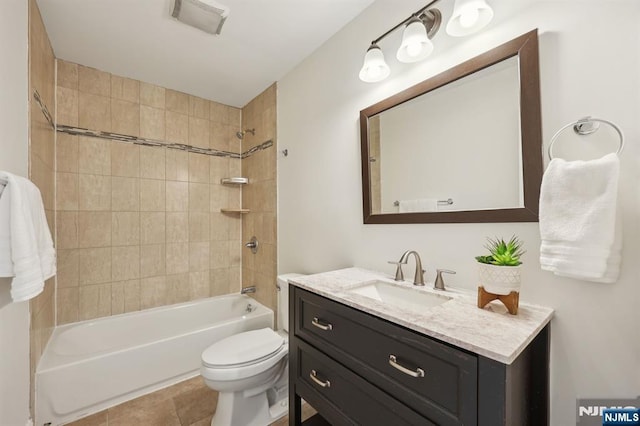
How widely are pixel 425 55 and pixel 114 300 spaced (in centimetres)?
290

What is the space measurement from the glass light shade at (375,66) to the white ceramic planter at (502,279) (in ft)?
3.41

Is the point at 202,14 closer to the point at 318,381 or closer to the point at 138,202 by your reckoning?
the point at 138,202

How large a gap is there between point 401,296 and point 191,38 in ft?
6.95

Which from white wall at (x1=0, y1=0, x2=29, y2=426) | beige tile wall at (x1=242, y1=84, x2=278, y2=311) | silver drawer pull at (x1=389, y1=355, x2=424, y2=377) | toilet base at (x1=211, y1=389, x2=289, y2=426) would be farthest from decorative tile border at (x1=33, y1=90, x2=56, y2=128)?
silver drawer pull at (x1=389, y1=355, x2=424, y2=377)

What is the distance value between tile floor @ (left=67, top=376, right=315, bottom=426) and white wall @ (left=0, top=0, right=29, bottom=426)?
1.39 feet

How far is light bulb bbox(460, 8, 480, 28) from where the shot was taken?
3.19 ft

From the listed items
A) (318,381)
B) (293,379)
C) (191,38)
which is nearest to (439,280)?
(318,381)

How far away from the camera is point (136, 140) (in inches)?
92.1

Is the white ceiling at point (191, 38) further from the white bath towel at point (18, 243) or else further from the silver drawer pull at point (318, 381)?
the silver drawer pull at point (318, 381)

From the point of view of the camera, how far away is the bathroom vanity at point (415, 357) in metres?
0.64

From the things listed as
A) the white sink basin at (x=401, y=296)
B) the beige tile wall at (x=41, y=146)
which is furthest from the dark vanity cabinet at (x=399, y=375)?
the beige tile wall at (x=41, y=146)

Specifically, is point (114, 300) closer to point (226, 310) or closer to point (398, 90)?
point (226, 310)

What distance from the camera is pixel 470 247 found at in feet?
3.51

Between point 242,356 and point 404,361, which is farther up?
point 404,361
